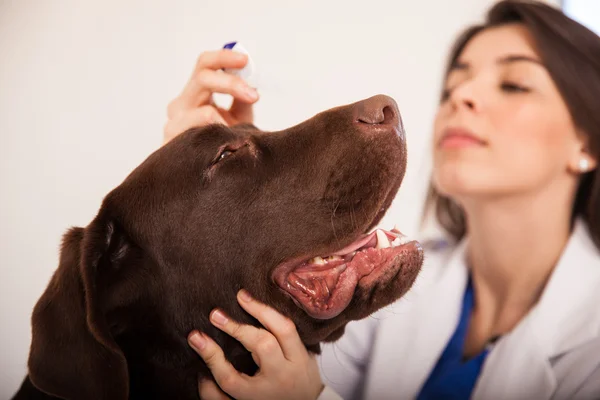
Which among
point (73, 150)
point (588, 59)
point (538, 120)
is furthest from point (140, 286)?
point (588, 59)

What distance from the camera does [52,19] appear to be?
126cm

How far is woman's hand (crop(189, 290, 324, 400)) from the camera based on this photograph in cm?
95

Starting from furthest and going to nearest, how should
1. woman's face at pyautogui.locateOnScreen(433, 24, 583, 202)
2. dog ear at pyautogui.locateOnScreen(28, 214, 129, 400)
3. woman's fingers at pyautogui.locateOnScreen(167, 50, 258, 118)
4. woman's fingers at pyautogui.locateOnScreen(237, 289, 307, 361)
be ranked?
woman's face at pyautogui.locateOnScreen(433, 24, 583, 202) < woman's fingers at pyautogui.locateOnScreen(167, 50, 258, 118) < woman's fingers at pyautogui.locateOnScreen(237, 289, 307, 361) < dog ear at pyautogui.locateOnScreen(28, 214, 129, 400)

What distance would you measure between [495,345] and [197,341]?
3.11ft

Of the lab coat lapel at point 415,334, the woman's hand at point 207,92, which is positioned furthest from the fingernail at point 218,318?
the lab coat lapel at point 415,334

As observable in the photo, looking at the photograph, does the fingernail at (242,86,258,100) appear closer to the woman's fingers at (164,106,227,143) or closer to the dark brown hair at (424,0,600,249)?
the woman's fingers at (164,106,227,143)

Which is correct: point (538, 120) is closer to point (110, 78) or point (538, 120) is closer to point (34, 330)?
point (110, 78)

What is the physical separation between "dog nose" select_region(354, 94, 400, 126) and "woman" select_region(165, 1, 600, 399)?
1.38ft

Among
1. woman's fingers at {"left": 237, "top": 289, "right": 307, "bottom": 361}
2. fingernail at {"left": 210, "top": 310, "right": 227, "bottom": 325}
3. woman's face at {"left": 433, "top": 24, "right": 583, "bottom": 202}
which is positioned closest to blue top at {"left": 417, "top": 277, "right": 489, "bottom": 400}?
woman's face at {"left": 433, "top": 24, "right": 583, "bottom": 202}

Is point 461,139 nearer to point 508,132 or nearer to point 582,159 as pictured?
point 508,132

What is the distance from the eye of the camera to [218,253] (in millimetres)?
963

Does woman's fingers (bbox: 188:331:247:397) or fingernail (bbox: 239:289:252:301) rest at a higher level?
fingernail (bbox: 239:289:252:301)

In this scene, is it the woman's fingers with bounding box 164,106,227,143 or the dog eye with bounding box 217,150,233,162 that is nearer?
the dog eye with bounding box 217,150,233,162

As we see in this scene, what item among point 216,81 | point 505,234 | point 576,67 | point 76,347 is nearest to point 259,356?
point 76,347
